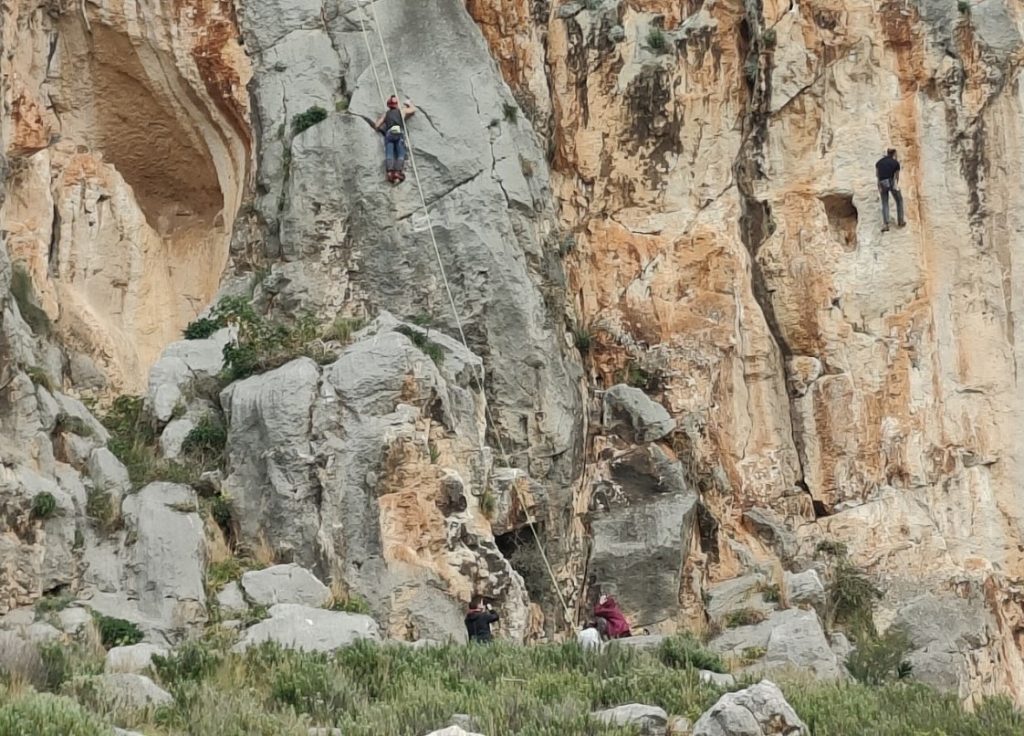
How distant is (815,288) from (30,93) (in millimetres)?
12958

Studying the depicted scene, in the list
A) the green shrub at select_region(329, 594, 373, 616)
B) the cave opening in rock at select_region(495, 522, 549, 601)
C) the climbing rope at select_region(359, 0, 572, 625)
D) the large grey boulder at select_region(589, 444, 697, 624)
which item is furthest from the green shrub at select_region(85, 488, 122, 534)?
the large grey boulder at select_region(589, 444, 697, 624)

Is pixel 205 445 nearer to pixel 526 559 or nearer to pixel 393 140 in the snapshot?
pixel 526 559

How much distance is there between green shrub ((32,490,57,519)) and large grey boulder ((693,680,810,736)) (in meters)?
9.09

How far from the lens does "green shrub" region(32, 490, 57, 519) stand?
61.0 ft

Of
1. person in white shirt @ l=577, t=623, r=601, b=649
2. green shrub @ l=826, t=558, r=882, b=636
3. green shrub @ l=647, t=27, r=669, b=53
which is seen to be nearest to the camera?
person in white shirt @ l=577, t=623, r=601, b=649

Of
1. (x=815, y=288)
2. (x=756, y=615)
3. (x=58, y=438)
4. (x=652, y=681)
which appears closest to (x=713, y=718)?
(x=652, y=681)

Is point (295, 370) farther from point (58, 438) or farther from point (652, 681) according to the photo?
point (652, 681)

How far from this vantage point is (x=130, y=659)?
1535 cm

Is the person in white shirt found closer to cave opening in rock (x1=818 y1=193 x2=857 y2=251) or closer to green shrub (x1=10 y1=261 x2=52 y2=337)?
green shrub (x1=10 y1=261 x2=52 y2=337)

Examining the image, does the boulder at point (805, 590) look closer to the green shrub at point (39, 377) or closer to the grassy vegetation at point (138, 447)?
the grassy vegetation at point (138, 447)

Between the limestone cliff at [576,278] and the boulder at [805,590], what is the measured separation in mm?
57

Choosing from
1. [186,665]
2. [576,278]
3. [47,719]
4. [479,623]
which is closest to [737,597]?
[479,623]

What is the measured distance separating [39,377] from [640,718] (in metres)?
10.5

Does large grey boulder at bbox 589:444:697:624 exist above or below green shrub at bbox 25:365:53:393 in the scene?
below
